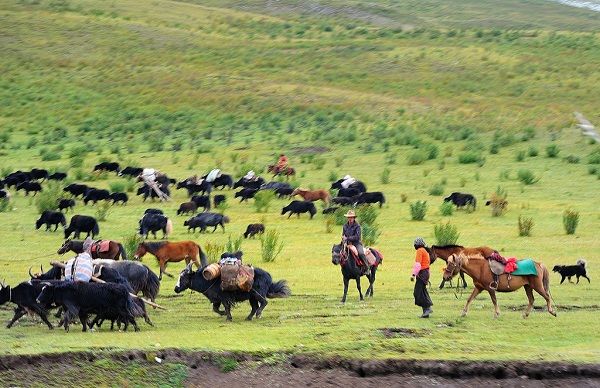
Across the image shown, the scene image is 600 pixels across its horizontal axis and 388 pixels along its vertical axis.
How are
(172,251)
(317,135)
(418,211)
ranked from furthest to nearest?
(317,135) → (418,211) → (172,251)

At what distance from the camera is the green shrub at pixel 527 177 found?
3881 centimetres

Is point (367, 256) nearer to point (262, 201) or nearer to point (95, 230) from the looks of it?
point (95, 230)

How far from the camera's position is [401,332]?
672 inches

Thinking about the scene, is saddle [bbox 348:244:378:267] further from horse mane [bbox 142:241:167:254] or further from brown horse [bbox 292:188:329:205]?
brown horse [bbox 292:188:329:205]

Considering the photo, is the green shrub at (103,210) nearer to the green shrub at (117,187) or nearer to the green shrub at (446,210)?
the green shrub at (117,187)

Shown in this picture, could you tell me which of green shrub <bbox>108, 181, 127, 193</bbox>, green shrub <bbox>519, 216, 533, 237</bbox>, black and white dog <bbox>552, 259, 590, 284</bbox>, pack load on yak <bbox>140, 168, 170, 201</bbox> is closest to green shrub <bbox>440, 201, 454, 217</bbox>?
green shrub <bbox>519, 216, 533, 237</bbox>

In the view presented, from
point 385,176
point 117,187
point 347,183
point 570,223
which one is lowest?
point 117,187

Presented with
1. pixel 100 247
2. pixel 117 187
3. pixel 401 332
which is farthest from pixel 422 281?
pixel 117 187

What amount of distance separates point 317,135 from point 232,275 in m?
34.7

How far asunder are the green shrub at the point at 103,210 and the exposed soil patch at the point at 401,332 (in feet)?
53.5

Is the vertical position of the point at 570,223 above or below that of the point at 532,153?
above

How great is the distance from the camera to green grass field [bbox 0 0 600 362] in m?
17.7

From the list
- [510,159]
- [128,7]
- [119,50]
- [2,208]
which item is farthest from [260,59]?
[2,208]

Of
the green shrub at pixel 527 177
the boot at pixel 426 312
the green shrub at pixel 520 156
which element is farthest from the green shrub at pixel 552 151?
the boot at pixel 426 312
